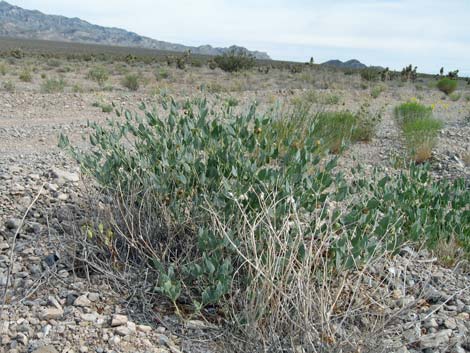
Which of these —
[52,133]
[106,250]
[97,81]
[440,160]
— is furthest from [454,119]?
[97,81]

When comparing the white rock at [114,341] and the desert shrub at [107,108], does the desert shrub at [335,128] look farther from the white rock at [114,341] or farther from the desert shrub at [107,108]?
the white rock at [114,341]

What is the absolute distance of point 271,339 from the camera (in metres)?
2.40

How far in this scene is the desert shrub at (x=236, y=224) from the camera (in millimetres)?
2500

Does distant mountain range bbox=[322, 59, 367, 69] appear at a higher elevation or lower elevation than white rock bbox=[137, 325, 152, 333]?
higher

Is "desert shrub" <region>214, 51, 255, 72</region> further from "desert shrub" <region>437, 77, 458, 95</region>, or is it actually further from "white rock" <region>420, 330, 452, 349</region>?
"white rock" <region>420, 330, 452, 349</region>

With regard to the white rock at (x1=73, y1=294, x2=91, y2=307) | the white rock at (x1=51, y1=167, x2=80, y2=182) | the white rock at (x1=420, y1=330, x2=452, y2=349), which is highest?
the white rock at (x1=51, y1=167, x2=80, y2=182)

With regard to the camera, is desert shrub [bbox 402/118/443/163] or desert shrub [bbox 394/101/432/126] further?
desert shrub [bbox 394/101/432/126]

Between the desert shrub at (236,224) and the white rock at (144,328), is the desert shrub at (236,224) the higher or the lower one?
the higher one

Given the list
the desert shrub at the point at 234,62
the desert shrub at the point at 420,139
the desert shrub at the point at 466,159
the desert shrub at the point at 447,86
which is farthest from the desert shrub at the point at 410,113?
the desert shrub at the point at 234,62

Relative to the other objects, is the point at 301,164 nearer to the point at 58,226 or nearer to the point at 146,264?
the point at 146,264

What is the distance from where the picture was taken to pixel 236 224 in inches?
118

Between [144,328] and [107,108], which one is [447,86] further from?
[144,328]

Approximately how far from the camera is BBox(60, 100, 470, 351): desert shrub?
8.20 feet

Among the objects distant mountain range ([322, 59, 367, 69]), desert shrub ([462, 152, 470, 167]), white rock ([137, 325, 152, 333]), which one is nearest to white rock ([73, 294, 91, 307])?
white rock ([137, 325, 152, 333])
